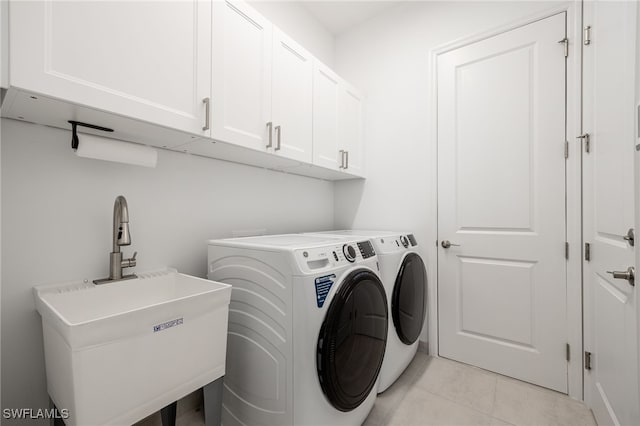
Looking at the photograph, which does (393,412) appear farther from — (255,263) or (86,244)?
(86,244)

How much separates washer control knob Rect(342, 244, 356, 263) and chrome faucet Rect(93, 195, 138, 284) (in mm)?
941

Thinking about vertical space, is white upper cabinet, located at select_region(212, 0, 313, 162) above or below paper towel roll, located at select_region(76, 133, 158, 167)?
above

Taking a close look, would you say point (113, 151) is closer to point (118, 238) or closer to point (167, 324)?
point (118, 238)

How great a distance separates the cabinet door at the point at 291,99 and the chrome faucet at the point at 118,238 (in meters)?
0.80

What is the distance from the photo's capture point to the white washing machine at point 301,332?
1144 mm

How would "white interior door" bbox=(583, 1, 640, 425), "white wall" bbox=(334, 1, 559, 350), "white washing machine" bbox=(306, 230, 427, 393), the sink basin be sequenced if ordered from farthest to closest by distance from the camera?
"white wall" bbox=(334, 1, 559, 350) → "white washing machine" bbox=(306, 230, 427, 393) → "white interior door" bbox=(583, 1, 640, 425) → the sink basin

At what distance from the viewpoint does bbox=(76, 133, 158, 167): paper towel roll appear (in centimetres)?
112

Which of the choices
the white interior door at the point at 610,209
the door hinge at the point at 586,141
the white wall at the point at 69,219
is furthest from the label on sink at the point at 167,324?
the door hinge at the point at 586,141

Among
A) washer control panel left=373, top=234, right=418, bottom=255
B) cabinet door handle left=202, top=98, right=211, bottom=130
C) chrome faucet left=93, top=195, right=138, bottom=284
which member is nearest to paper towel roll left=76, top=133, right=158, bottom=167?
chrome faucet left=93, top=195, right=138, bottom=284

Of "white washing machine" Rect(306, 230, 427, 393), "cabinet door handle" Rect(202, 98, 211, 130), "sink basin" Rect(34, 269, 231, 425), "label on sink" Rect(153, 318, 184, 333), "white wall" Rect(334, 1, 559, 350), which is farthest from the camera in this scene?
"white wall" Rect(334, 1, 559, 350)

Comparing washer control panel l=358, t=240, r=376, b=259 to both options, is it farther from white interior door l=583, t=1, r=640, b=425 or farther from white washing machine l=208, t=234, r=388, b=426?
white interior door l=583, t=1, r=640, b=425

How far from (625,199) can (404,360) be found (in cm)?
145

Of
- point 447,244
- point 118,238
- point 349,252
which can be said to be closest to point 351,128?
point 447,244

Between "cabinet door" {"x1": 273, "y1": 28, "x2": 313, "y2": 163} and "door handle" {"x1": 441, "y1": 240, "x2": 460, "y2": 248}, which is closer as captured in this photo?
"cabinet door" {"x1": 273, "y1": 28, "x2": 313, "y2": 163}
